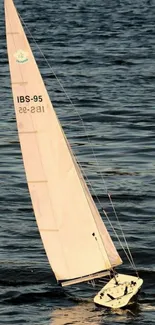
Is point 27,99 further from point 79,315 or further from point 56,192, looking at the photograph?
point 79,315

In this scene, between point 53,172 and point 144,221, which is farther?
point 144,221

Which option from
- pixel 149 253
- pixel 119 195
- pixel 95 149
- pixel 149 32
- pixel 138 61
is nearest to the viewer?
pixel 149 253

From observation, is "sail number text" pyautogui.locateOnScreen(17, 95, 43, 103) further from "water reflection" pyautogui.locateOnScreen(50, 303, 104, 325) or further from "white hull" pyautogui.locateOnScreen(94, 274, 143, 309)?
"water reflection" pyautogui.locateOnScreen(50, 303, 104, 325)

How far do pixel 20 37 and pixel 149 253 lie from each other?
11.4 m

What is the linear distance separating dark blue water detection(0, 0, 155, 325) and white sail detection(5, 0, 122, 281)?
165 centimetres

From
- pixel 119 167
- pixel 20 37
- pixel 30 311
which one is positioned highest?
pixel 20 37

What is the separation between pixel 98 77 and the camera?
247ft

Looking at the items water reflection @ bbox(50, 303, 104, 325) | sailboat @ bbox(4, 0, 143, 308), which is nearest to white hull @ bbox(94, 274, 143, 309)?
sailboat @ bbox(4, 0, 143, 308)

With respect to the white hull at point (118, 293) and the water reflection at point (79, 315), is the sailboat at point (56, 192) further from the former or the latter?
the water reflection at point (79, 315)

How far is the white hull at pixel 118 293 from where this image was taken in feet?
94.0

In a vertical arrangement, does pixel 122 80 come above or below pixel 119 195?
above

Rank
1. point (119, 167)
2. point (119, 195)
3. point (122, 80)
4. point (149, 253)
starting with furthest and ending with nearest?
point (122, 80), point (119, 167), point (119, 195), point (149, 253)

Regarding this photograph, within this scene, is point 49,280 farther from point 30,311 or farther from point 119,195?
point 119,195

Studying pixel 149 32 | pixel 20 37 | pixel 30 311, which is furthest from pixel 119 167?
pixel 149 32
